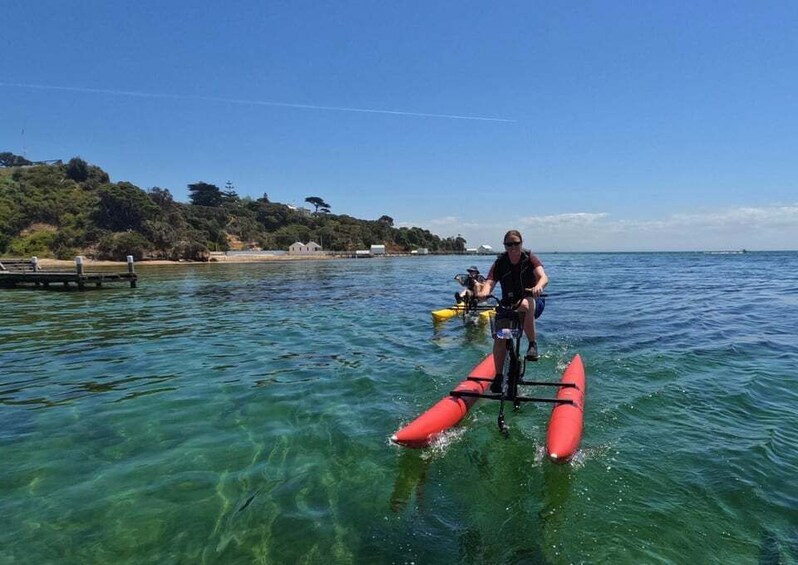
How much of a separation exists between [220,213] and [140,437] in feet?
492

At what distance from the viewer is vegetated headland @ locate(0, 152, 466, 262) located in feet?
288

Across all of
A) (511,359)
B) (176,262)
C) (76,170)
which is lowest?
(176,262)

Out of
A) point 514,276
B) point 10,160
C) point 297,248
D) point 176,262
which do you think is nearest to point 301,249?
point 297,248

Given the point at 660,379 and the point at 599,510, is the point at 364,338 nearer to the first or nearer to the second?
the point at 660,379

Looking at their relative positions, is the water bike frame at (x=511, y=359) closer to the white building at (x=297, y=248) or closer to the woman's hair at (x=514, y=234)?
the woman's hair at (x=514, y=234)

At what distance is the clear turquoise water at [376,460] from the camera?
15.0 feet

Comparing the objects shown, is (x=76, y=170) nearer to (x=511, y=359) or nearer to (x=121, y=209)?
(x=121, y=209)

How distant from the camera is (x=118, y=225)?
97812 mm

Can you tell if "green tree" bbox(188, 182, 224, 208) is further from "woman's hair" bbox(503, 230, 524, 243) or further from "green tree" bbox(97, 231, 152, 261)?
"woman's hair" bbox(503, 230, 524, 243)

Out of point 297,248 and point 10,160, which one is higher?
point 10,160

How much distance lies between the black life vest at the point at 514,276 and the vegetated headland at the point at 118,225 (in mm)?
95118

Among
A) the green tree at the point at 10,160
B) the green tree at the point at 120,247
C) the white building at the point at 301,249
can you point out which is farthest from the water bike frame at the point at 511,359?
the green tree at the point at 10,160

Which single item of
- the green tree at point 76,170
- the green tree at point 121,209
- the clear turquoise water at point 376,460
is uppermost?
the green tree at point 76,170

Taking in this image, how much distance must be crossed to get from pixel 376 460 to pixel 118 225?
110062 mm
